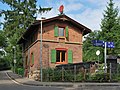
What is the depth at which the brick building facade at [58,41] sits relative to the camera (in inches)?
1213

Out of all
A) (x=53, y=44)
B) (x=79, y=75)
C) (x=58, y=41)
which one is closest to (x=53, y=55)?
(x=53, y=44)

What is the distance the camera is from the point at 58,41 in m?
31.7

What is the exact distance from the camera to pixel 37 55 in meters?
31.3

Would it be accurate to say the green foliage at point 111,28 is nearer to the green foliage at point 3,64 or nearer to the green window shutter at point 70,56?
the green window shutter at point 70,56

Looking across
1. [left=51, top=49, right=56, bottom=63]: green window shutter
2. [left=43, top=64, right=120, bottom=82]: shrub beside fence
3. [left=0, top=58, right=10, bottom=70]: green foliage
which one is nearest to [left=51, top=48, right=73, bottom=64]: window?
[left=51, top=49, right=56, bottom=63]: green window shutter

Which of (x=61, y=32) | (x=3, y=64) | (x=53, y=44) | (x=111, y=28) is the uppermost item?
(x=111, y=28)

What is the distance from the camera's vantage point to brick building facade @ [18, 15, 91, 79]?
30812 mm

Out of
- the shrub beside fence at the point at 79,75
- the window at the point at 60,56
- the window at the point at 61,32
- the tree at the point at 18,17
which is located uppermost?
the tree at the point at 18,17

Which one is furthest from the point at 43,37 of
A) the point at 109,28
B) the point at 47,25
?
the point at 109,28

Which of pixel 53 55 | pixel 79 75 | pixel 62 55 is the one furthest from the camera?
pixel 62 55

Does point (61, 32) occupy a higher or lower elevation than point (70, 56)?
higher

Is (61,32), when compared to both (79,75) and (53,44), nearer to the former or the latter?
(53,44)

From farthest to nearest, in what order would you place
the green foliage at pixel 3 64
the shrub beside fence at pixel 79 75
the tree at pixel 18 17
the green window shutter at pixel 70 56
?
the green foliage at pixel 3 64 → the tree at pixel 18 17 → the green window shutter at pixel 70 56 → the shrub beside fence at pixel 79 75

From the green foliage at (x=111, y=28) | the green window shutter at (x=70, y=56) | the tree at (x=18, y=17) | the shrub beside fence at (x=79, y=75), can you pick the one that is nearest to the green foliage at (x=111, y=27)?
the green foliage at (x=111, y=28)
